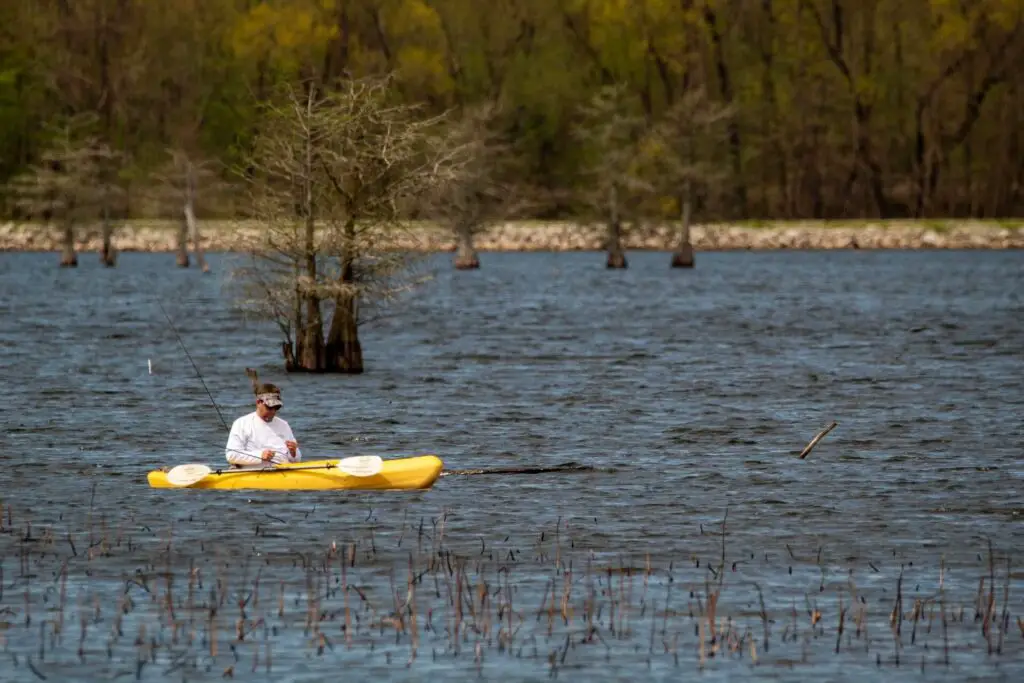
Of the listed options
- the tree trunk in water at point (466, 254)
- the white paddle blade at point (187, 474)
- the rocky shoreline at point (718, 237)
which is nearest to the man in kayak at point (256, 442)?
the white paddle blade at point (187, 474)

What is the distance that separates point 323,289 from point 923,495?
1850 centimetres

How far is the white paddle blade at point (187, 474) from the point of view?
84.3 ft

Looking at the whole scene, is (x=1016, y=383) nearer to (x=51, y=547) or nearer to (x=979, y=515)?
(x=979, y=515)

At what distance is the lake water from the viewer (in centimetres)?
1739

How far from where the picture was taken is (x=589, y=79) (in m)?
151

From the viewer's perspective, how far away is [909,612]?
18.7 m

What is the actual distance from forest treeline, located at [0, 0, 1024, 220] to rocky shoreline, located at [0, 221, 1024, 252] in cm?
141

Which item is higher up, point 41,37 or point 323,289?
point 41,37

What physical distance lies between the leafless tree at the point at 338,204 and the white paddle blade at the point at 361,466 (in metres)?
16.9

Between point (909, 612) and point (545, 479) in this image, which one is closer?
point (909, 612)

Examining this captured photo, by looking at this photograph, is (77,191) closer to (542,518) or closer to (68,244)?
(68,244)

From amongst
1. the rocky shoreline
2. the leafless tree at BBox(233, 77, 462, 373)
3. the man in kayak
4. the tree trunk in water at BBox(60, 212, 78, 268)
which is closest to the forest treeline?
the rocky shoreline

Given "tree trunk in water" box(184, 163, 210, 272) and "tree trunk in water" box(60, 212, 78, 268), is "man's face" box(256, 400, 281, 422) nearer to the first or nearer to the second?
"tree trunk in water" box(184, 163, 210, 272)

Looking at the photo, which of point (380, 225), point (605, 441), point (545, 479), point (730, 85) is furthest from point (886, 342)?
point (730, 85)
